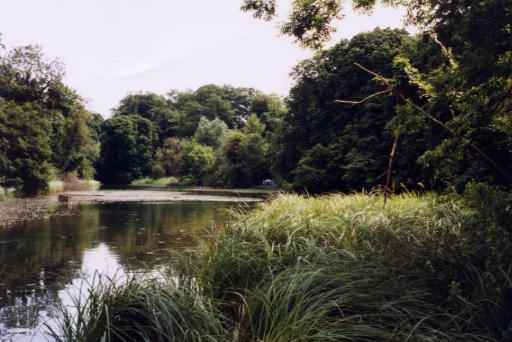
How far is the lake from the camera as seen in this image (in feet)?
18.8

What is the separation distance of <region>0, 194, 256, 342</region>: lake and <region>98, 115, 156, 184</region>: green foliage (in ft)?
164

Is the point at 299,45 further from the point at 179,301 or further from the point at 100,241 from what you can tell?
the point at 100,241

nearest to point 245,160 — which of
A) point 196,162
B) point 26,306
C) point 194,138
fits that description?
point 196,162

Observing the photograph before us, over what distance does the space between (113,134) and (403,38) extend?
170 ft

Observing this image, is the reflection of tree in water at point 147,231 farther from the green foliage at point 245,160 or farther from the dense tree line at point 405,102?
the green foliage at point 245,160

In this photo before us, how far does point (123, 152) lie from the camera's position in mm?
66250

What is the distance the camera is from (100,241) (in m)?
11.7

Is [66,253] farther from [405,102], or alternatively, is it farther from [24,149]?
[24,149]

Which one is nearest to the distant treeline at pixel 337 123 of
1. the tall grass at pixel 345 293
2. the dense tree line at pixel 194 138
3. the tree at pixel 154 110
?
the tall grass at pixel 345 293

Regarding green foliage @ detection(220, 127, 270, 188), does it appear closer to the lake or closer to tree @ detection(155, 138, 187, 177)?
tree @ detection(155, 138, 187, 177)

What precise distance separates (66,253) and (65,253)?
0.07ft

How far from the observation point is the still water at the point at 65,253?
575cm

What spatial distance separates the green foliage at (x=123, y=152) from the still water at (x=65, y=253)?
4998 centimetres

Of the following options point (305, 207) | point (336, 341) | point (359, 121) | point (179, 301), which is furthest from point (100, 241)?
point (359, 121)
